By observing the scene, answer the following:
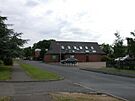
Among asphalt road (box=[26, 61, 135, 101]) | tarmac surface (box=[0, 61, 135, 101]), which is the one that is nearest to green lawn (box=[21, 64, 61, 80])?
asphalt road (box=[26, 61, 135, 101])

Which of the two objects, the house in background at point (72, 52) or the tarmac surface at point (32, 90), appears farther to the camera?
the house in background at point (72, 52)

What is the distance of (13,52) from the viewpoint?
3994cm

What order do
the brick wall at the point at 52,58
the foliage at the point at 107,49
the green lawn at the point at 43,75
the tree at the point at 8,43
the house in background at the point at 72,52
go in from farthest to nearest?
the foliage at the point at 107,49 < the house in background at the point at 72,52 < the brick wall at the point at 52,58 < the tree at the point at 8,43 < the green lawn at the point at 43,75

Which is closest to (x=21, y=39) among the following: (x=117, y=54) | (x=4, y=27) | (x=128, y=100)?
(x=4, y=27)

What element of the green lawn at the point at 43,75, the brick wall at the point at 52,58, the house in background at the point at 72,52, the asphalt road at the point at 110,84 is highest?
the house in background at the point at 72,52

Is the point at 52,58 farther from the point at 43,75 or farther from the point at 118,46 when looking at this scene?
the point at 43,75

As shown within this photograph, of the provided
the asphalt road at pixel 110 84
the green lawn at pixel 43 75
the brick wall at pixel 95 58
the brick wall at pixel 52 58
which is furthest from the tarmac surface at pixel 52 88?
the brick wall at pixel 95 58

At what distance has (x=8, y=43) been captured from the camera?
40156mm

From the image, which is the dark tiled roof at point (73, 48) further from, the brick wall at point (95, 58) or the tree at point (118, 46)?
the tree at point (118, 46)

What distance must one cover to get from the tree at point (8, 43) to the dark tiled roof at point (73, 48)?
2382 inches

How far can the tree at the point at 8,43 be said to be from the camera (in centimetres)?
3994

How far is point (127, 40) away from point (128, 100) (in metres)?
27.6

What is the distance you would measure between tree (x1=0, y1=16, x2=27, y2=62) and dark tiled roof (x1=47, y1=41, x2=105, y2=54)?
199ft

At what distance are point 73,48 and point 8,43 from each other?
64.1 m
